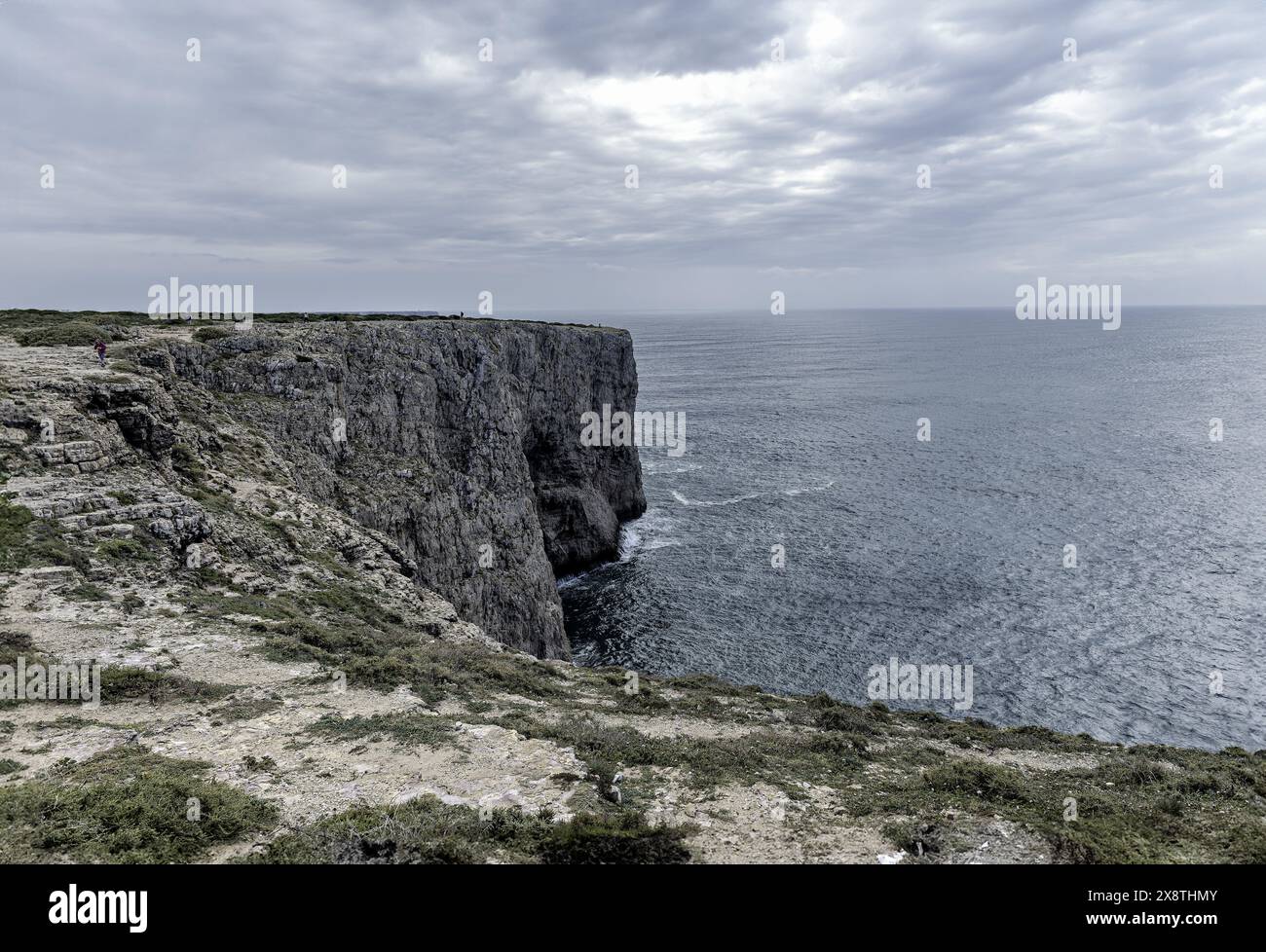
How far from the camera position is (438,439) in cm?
5350

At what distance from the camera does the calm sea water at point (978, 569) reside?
4709 cm

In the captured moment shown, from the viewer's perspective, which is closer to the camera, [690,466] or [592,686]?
[592,686]

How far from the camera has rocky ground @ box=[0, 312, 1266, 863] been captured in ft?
41.4

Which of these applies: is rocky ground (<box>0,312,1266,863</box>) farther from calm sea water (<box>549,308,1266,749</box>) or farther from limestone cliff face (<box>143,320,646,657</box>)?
calm sea water (<box>549,308,1266,749</box>)

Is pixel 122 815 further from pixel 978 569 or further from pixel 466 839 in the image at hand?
pixel 978 569

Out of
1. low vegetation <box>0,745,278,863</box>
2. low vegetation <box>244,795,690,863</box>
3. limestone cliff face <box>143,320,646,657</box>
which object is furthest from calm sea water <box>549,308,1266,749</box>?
low vegetation <box>0,745,278,863</box>

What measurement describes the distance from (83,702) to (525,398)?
2145 inches

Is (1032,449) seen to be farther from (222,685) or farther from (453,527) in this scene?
(222,685)

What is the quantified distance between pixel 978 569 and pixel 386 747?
6005cm

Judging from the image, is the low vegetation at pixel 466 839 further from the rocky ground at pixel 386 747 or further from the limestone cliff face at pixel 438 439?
the limestone cliff face at pixel 438 439

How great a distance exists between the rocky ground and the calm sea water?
27.3 meters
